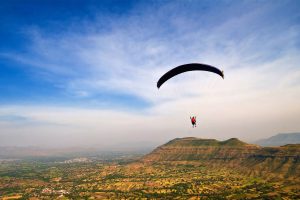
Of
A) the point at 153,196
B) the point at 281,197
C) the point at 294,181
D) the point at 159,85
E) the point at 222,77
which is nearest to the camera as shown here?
the point at 222,77

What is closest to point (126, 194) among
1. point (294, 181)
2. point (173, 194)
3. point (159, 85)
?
point (173, 194)

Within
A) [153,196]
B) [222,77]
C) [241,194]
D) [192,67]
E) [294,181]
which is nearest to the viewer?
[222,77]

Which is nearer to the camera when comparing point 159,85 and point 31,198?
point 159,85

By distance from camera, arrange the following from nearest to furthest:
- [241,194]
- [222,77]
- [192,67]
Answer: [222,77] → [192,67] → [241,194]

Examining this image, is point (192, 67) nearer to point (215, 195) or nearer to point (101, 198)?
point (215, 195)

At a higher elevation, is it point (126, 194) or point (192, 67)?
point (192, 67)

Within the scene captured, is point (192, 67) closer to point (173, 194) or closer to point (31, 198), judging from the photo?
point (173, 194)

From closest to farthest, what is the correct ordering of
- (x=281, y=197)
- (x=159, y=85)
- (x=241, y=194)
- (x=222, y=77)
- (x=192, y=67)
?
(x=222, y=77) < (x=192, y=67) < (x=159, y=85) < (x=281, y=197) < (x=241, y=194)

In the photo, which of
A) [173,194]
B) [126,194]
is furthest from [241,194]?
[126,194]

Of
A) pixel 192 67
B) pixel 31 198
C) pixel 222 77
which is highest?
pixel 192 67

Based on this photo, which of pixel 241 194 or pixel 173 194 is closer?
pixel 241 194
